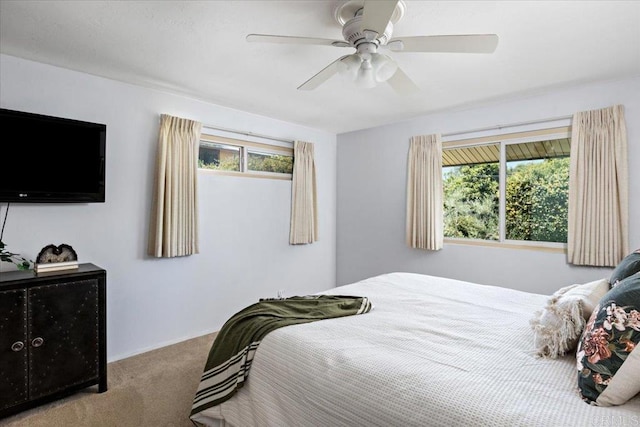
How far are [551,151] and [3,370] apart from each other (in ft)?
15.1

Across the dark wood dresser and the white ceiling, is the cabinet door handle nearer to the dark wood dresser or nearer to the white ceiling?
the dark wood dresser

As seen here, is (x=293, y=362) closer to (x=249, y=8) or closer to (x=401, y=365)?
(x=401, y=365)

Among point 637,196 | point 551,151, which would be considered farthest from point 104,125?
point 637,196

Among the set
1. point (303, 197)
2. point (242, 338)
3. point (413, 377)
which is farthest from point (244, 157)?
point (413, 377)

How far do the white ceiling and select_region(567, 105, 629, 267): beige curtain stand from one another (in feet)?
1.39

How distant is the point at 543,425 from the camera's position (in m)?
0.97

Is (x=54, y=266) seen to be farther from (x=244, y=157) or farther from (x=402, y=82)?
(x=402, y=82)

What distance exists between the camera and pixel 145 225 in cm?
314

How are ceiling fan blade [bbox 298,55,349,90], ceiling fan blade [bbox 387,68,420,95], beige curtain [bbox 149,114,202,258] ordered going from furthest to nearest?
beige curtain [bbox 149,114,202,258], ceiling fan blade [bbox 387,68,420,95], ceiling fan blade [bbox 298,55,349,90]

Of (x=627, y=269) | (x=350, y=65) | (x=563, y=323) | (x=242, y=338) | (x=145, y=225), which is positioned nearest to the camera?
(x=563, y=323)

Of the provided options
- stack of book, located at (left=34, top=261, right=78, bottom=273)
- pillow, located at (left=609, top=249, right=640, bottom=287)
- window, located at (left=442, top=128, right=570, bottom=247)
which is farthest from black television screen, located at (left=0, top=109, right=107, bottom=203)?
window, located at (left=442, top=128, right=570, bottom=247)

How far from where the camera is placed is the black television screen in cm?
233

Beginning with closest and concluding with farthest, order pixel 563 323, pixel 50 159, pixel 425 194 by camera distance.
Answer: pixel 563 323 → pixel 50 159 → pixel 425 194

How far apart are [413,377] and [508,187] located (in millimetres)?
2921
